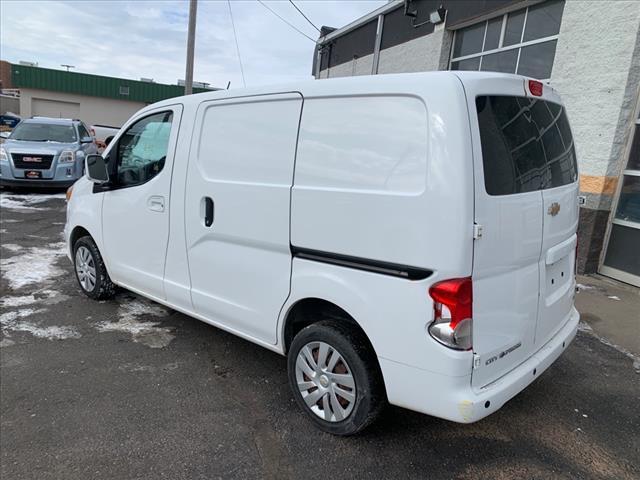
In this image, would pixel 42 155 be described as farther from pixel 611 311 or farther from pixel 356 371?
pixel 611 311

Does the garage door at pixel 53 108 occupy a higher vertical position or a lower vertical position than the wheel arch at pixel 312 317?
higher

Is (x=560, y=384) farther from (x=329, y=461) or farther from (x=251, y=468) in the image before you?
(x=251, y=468)

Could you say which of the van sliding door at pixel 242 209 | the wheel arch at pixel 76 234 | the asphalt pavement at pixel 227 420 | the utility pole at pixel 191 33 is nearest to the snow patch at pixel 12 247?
the wheel arch at pixel 76 234

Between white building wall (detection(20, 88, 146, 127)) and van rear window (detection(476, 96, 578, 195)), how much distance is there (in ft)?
116

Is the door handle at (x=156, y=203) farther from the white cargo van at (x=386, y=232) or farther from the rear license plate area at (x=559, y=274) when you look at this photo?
the rear license plate area at (x=559, y=274)

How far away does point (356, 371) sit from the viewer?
2594mm

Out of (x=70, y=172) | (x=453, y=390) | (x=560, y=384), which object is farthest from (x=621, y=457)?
(x=70, y=172)

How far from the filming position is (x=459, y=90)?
2.22 m

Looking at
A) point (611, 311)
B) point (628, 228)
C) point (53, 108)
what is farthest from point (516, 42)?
point (53, 108)

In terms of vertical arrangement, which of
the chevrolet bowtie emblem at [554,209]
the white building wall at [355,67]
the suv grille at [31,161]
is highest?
the white building wall at [355,67]

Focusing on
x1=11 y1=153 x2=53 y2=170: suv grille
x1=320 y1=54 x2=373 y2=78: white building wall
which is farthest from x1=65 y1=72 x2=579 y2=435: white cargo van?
x1=320 y1=54 x2=373 y2=78: white building wall

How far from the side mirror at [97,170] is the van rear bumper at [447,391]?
312 centimetres

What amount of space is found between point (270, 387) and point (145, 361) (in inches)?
42.0

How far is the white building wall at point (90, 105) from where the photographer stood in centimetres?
3266
